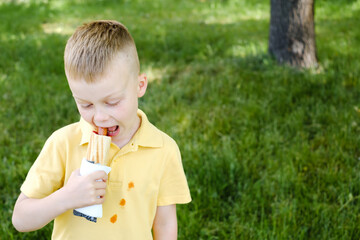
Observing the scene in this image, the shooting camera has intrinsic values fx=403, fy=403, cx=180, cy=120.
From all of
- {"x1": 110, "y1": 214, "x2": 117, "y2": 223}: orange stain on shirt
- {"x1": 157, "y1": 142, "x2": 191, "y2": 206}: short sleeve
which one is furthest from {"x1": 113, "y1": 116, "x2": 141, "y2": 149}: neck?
{"x1": 110, "y1": 214, "x2": 117, "y2": 223}: orange stain on shirt

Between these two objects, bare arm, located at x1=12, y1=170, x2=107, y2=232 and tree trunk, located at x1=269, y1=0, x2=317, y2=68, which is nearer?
bare arm, located at x1=12, y1=170, x2=107, y2=232

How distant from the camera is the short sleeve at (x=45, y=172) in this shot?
1.61 m

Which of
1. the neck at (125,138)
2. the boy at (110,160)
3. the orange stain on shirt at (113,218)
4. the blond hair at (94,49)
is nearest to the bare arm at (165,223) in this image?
the boy at (110,160)

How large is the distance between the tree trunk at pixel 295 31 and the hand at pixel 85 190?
12.7ft

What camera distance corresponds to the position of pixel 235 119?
13.0 ft

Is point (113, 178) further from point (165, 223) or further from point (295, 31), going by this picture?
point (295, 31)

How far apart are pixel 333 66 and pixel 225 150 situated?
2.12 meters

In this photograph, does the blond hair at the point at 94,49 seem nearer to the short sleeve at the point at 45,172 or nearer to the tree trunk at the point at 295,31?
the short sleeve at the point at 45,172

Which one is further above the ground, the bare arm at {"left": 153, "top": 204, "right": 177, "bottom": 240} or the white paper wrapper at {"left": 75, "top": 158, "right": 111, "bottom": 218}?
the white paper wrapper at {"left": 75, "top": 158, "right": 111, "bottom": 218}

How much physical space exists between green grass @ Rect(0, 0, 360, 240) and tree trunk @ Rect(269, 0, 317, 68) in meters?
0.21

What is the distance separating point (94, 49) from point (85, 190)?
520 mm

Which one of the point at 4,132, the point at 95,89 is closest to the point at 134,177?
the point at 95,89

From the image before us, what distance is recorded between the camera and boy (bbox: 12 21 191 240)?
4.87 feet

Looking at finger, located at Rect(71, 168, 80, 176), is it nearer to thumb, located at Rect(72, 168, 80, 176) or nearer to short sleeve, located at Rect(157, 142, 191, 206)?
thumb, located at Rect(72, 168, 80, 176)
